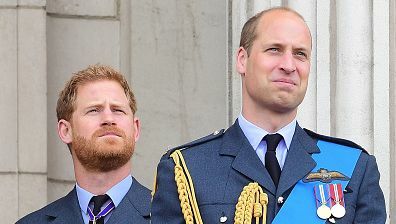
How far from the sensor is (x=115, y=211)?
674 centimetres

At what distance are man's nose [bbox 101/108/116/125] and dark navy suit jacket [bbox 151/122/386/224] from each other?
764 mm

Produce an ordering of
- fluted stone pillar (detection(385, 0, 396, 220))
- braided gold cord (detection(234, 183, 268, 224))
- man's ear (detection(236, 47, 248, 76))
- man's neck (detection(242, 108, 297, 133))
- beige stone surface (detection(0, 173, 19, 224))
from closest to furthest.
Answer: braided gold cord (detection(234, 183, 268, 224)) < man's neck (detection(242, 108, 297, 133)) < man's ear (detection(236, 47, 248, 76)) < fluted stone pillar (detection(385, 0, 396, 220)) < beige stone surface (detection(0, 173, 19, 224))

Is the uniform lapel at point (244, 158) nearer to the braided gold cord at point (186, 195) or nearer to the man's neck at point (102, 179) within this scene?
the braided gold cord at point (186, 195)

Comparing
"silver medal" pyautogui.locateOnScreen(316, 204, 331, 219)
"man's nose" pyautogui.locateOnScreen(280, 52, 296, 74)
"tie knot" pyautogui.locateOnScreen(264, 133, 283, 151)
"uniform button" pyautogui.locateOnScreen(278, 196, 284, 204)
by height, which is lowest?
"silver medal" pyautogui.locateOnScreen(316, 204, 331, 219)

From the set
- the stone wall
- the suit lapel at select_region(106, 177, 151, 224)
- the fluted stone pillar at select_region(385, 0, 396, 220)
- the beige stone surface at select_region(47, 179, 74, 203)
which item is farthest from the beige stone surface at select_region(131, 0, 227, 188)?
the suit lapel at select_region(106, 177, 151, 224)

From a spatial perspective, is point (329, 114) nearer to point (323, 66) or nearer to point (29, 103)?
point (323, 66)

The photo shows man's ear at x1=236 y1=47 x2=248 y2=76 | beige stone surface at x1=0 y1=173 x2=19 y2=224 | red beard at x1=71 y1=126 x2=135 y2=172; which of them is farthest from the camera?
beige stone surface at x1=0 y1=173 x2=19 y2=224

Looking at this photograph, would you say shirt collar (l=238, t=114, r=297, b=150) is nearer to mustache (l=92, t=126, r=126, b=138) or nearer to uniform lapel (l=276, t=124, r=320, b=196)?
uniform lapel (l=276, t=124, r=320, b=196)

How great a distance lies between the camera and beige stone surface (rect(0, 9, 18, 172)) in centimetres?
804

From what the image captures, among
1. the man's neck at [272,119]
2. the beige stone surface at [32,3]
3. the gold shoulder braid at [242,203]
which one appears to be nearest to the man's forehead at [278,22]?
the man's neck at [272,119]

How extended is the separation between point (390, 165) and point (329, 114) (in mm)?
327

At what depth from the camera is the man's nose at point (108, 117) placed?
673 centimetres

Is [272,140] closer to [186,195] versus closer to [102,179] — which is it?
[186,195]

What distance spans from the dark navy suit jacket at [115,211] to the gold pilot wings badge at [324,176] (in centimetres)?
105
